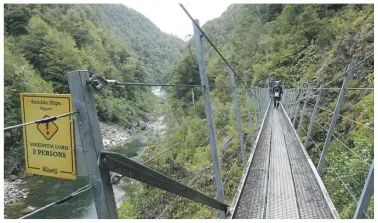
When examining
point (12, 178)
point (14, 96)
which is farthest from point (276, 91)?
point (14, 96)

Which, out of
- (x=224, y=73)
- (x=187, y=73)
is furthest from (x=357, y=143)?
(x=187, y=73)

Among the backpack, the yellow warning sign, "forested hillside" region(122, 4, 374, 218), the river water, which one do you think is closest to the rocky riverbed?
the river water

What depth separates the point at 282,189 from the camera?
3201 millimetres

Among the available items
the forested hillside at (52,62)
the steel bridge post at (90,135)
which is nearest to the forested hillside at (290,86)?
the steel bridge post at (90,135)

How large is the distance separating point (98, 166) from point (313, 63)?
37.4 ft

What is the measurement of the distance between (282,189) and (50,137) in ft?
8.72

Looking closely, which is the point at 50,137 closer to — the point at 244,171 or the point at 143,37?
the point at 244,171

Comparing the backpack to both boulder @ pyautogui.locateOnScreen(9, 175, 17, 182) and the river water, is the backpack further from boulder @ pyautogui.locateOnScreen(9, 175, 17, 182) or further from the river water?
boulder @ pyautogui.locateOnScreen(9, 175, 17, 182)

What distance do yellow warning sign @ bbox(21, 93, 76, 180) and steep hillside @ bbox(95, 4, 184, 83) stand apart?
214ft

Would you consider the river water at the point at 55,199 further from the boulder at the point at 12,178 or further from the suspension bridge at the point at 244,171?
the suspension bridge at the point at 244,171

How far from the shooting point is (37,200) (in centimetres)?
1227

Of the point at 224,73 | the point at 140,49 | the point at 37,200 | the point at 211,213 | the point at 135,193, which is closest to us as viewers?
the point at 211,213

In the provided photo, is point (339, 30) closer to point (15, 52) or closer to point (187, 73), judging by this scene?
point (187, 73)

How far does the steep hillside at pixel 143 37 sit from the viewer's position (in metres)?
81.4
